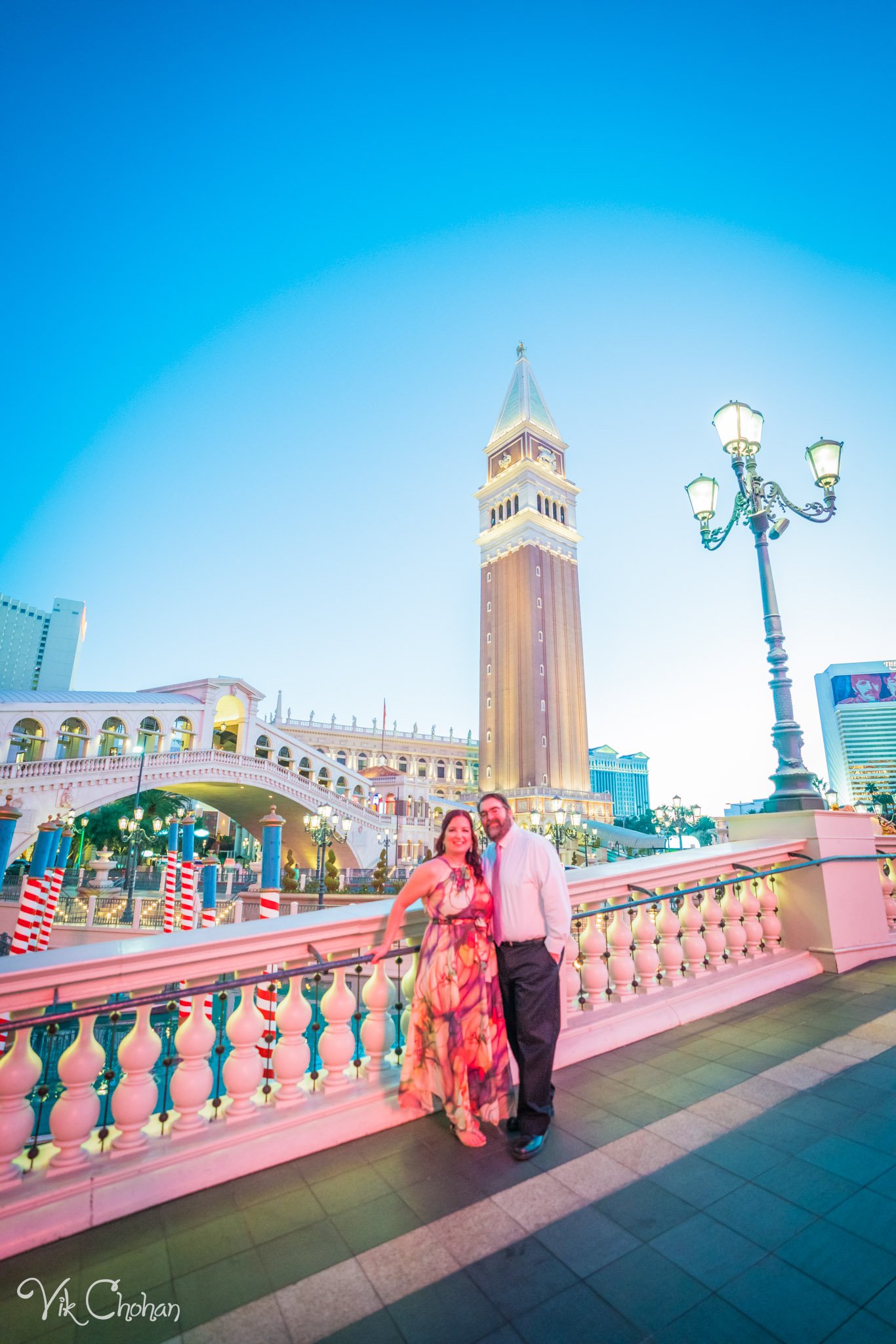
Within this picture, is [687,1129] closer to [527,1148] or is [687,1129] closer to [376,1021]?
[527,1148]

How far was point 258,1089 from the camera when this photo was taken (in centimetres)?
321

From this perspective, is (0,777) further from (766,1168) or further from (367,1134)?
(766,1168)

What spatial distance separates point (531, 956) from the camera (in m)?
3.17

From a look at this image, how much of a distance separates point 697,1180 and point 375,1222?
1389 millimetres

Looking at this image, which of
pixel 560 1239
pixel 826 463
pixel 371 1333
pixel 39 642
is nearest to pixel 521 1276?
pixel 560 1239

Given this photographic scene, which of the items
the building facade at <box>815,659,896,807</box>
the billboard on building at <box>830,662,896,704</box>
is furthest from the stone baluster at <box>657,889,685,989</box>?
the building facade at <box>815,659,896,807</box>

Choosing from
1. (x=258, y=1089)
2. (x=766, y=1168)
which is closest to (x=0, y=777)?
(x=258, y=1089)

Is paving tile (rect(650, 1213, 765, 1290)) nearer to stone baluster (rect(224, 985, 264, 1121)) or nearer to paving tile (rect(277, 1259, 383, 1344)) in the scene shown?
paving tile (rect(277, 1259, 383, 1344))

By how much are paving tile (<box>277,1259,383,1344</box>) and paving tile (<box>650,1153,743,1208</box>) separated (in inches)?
51.7

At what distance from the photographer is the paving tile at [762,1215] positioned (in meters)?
2.33

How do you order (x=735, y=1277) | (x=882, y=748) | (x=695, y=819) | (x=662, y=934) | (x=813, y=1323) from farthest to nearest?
1. (x=882, y=748)
2. (x=695, y=819)
3. (x=662, y=934)
4. (x=735, y=1277)
5. (x=813, y=1323)

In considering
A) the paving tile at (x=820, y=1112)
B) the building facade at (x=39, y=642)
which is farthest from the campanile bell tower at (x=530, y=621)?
the building facade at (x=39, y=642)

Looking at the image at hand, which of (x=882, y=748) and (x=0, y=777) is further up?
(x=882, y=748)

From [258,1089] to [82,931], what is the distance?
20.3 m
